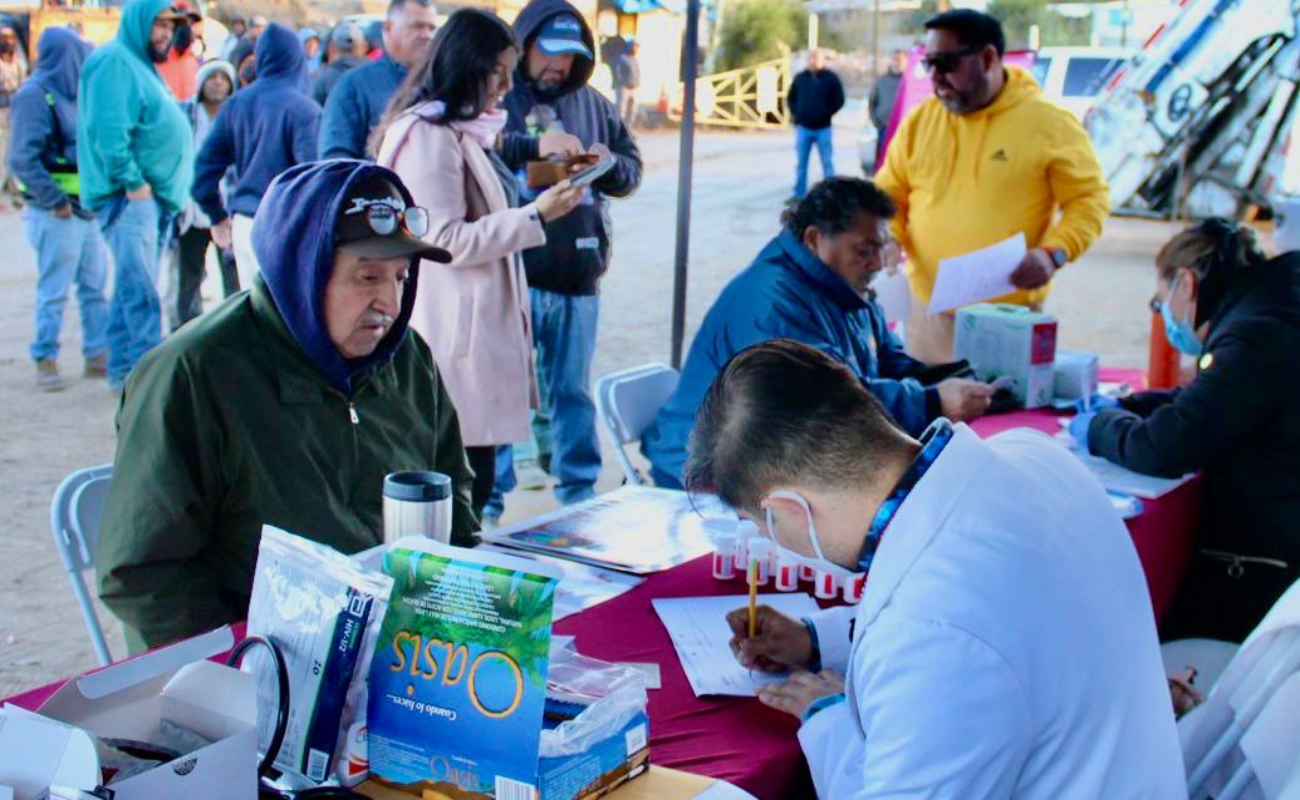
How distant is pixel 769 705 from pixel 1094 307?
7.58m

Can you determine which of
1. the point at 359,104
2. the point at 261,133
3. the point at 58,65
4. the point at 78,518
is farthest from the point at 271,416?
the point at 58,65

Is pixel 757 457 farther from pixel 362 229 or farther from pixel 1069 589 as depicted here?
pixel 362 229

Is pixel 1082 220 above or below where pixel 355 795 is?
above

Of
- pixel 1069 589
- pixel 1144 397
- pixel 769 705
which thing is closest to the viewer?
pixel 1069 589

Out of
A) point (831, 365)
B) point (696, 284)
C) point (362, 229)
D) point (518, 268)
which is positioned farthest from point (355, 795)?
point (696, 284)

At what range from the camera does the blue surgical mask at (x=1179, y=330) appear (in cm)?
282

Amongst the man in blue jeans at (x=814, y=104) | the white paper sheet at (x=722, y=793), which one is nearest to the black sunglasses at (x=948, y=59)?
the white paper sheet at (x=722, y=793)

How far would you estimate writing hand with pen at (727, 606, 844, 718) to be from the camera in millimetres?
1604

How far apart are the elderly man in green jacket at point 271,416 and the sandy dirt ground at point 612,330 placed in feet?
4.86

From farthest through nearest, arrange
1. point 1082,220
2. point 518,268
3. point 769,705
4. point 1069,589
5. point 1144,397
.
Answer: point 1082,220, point 518,268, point 1144,397, point 769,705, point 1069,589

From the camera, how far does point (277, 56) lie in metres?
5.29

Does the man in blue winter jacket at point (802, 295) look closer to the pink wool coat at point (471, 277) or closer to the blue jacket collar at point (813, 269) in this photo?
the blue jacket collar at point (813, 269)

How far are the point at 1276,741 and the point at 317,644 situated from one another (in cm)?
112

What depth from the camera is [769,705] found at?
163 cm
